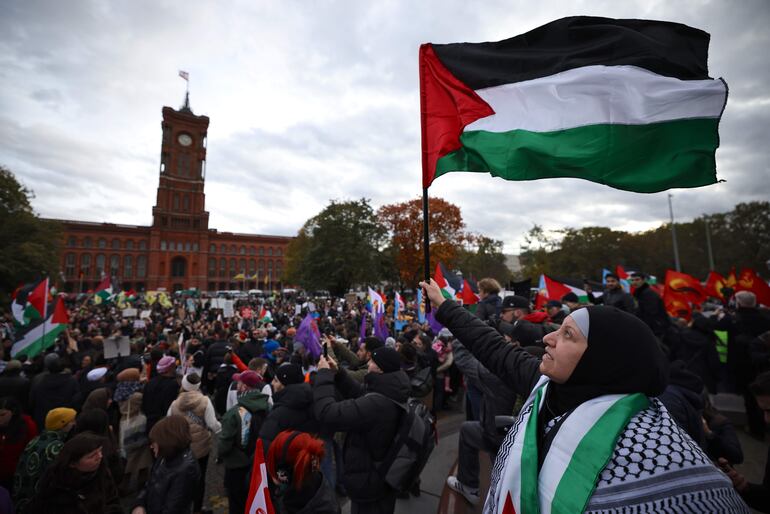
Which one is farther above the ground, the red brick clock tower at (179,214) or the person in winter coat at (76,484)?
the red brick clock tower at (179,214)

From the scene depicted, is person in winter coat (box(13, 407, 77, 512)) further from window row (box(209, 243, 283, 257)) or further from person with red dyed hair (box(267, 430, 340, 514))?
window row (box(209, 243, 283, 257))

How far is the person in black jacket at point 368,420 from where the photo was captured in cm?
297

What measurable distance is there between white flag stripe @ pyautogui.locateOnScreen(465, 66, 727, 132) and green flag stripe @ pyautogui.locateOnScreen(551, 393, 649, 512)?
2632mm

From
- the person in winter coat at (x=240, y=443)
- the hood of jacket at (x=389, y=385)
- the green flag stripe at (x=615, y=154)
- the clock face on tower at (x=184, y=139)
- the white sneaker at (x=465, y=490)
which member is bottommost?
the white sneaker at (x=465, y=490)

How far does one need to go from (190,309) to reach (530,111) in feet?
95.9

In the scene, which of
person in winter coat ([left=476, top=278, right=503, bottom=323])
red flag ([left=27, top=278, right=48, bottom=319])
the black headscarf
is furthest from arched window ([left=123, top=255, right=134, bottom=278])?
the black headscarf

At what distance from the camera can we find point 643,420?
1241mm

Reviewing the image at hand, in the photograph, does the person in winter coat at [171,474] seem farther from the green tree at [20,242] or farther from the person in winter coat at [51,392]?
the green tree at [20,242]

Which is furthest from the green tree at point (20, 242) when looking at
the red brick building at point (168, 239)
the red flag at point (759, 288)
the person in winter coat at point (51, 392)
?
the red brick building at point (168, 239)

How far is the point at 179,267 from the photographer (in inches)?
3073

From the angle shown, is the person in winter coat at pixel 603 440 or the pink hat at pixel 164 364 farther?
the pink hat at pixel 164 364

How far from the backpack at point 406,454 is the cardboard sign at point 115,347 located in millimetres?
8310

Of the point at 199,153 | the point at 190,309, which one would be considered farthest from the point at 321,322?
the point at 199,153

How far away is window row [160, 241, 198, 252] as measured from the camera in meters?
75.9
